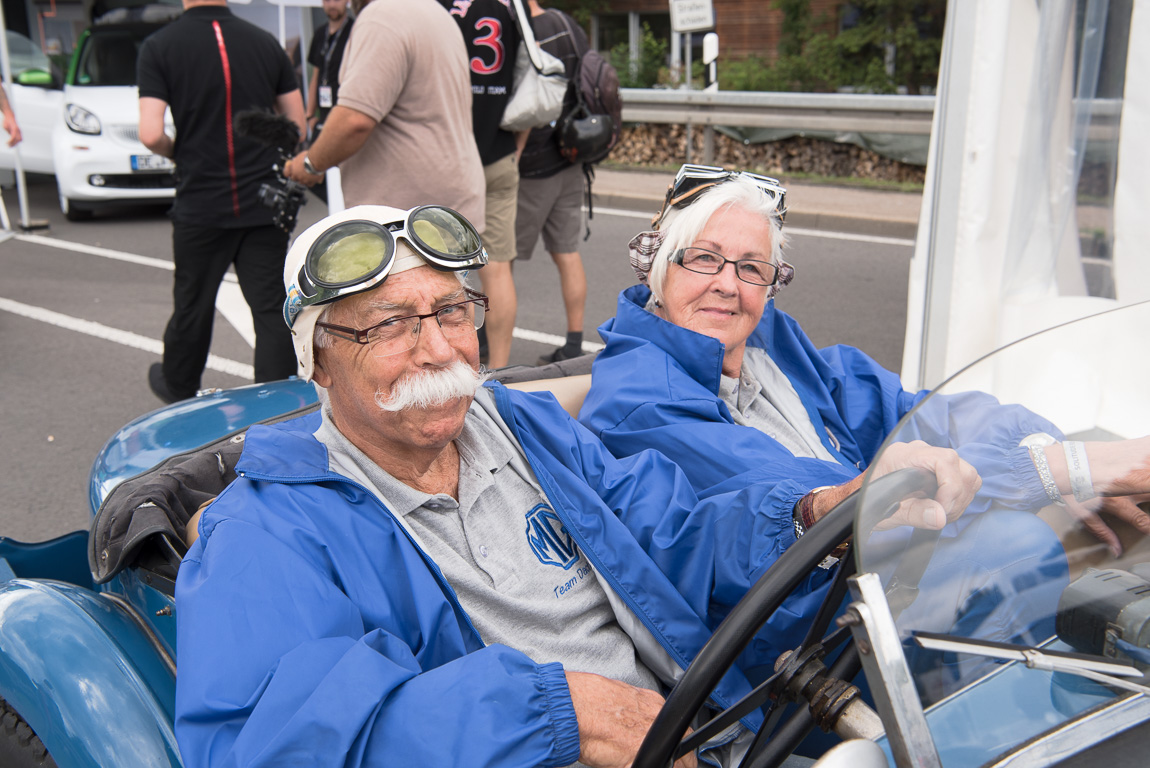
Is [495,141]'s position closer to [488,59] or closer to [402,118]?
[488,59]

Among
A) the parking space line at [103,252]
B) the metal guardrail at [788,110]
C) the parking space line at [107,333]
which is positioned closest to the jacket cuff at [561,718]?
the parking space line at [107,333]

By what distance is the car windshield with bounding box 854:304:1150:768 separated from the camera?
113 centimetres

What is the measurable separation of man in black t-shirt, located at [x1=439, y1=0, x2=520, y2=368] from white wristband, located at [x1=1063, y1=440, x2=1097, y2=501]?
345 centimetres

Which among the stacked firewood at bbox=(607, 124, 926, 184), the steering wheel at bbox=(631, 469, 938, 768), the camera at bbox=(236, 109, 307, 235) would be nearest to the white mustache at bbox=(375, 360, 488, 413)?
the steering wheel at bbox=(631, 469, 938, 768)

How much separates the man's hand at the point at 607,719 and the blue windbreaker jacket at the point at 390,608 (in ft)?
0.19

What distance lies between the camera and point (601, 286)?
7195 millimetres

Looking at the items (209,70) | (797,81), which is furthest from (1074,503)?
(797,81)

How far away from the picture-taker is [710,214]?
96.6 inches

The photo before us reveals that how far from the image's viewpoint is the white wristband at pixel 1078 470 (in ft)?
4.50

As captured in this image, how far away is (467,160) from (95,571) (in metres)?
2.76

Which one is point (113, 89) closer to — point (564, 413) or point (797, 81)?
point (564, 413)

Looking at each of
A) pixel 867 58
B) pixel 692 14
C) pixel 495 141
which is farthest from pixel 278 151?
pixel 867 58

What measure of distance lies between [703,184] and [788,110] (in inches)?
288

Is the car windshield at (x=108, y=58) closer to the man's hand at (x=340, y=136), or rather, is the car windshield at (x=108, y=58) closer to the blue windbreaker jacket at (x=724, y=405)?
the man's hand at (x=340, y=136)
